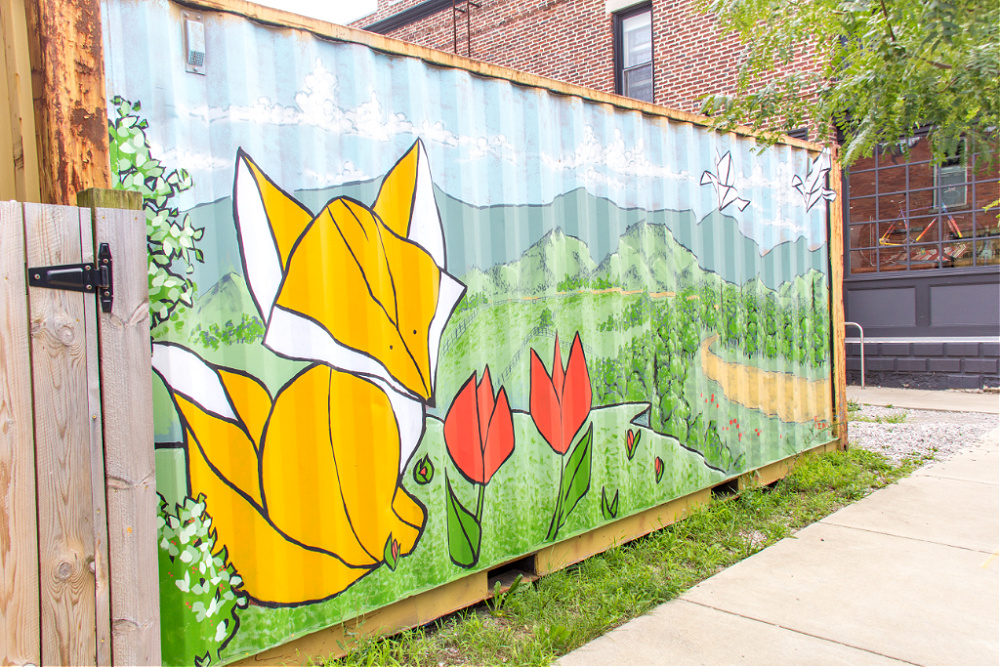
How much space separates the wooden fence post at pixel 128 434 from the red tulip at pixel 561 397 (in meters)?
1.95

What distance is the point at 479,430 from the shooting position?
11.0 feet

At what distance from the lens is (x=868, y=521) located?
4703 millimetres

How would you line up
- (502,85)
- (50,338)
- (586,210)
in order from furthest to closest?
1. (586,210)
2. (502,85)
3. (50,338)

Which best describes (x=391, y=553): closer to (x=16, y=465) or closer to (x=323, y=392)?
(x=323, y=392)

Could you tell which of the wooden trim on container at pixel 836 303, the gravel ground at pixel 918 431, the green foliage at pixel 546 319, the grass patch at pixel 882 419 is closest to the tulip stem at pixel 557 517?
the green foliage at pixel 546 319

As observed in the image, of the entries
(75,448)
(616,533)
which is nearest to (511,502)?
(616,533)

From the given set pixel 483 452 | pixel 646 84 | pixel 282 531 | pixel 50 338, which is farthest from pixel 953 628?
pixel 646 84

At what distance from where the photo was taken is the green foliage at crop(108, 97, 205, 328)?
232cm

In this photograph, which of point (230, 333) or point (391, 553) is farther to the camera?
point (391, 553)

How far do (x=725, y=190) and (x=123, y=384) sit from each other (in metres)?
4.13

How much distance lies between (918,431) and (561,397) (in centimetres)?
563

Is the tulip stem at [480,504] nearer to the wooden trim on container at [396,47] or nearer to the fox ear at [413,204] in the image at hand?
the fox ear at [413,204]

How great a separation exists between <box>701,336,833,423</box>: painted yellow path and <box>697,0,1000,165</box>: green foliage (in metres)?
1.64

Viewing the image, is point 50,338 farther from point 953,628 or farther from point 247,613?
point 953,628
